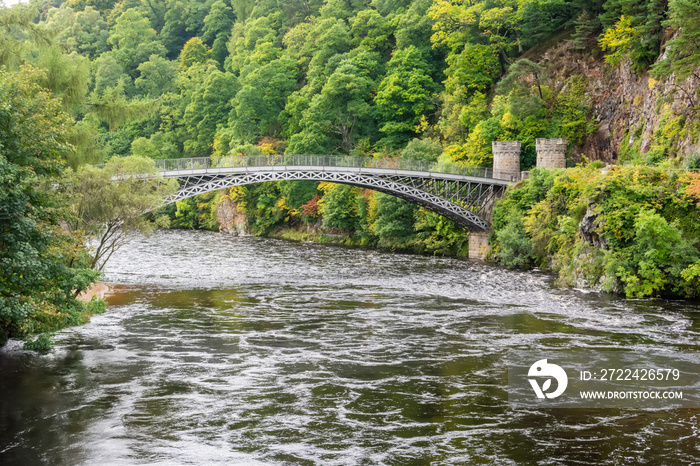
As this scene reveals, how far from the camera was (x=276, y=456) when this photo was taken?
1374cm

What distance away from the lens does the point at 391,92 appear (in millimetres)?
66938

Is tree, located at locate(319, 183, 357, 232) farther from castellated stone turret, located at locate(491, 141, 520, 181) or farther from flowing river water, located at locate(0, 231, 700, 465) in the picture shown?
flowing river water, located at locate(0, 231, 700, 465)

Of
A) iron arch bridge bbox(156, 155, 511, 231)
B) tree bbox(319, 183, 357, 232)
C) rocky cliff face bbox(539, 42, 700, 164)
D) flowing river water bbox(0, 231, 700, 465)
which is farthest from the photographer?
tree bbox(319, 183, 357, 232)

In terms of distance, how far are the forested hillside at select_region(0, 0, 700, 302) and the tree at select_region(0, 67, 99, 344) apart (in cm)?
765

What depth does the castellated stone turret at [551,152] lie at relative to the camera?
48.3m

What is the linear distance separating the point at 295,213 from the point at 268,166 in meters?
21.0

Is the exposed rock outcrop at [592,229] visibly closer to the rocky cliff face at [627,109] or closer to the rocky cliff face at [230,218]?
the rocky cliff face at [627,109]

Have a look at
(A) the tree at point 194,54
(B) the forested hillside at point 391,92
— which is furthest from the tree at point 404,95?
(A) the tree at point 194,54

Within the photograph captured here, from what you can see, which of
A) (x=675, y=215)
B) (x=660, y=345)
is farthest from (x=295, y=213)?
(x=660, y=345)

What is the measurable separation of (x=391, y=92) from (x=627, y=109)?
24.3 m

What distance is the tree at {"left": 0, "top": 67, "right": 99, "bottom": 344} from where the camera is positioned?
56.7ft

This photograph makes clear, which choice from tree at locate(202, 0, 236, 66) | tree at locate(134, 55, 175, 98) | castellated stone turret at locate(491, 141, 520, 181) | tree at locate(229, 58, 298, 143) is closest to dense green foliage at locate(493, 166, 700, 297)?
castellated stone turret at locate(491, 141, 520, 181)

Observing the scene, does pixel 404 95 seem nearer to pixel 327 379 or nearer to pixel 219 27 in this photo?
pixel 327 379

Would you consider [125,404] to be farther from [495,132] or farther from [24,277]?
[495,132]
